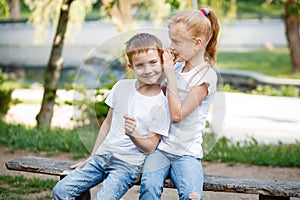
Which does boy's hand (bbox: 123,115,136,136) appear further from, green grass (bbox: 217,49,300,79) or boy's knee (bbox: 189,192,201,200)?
green grass (bbox: 217,49,300,79)

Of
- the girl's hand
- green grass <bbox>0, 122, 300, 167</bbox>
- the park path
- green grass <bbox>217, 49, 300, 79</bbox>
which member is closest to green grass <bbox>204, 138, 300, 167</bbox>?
green grass <bbox>0, 122, 300, 167</bbox>

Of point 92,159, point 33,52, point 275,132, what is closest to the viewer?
point 92,159

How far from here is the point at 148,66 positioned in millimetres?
3330

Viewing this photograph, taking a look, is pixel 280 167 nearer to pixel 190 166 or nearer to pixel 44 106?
pixel 190 166

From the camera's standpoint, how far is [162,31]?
3.46 metres

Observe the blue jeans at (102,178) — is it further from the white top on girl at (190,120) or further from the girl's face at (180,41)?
the girl's face at (180,41)

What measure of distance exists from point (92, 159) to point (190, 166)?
1.94ft

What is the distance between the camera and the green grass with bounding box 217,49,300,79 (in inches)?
727

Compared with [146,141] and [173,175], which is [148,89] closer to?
[146,141]

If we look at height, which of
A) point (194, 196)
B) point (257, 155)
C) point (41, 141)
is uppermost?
point (194, 196)

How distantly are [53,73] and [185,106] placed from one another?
4.74 metres

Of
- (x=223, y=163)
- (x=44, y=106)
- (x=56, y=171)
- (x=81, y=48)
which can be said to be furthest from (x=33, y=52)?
(x=56, y=171)

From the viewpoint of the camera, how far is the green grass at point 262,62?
18.5 metres

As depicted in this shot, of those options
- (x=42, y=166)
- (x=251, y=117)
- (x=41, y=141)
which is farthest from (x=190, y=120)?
(x=251, y=117)
